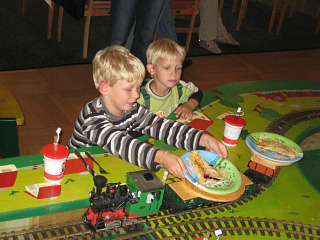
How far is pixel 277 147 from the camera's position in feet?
7.75

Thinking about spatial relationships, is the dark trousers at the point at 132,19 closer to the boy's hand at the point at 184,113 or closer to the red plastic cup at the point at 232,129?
the boy's hand at the point at 184,113

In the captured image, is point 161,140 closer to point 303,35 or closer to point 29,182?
point 29,182

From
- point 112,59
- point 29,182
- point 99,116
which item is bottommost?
point 29,182

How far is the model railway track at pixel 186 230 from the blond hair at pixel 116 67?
803 mm

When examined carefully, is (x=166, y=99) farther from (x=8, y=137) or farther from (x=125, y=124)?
(x=8, y=137)

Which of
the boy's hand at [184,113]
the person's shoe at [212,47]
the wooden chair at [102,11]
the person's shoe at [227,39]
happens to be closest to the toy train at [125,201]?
the boy's hand at [184,113]

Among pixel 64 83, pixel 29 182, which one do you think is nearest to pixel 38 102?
pixel 64 83

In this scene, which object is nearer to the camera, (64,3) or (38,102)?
(38,102)

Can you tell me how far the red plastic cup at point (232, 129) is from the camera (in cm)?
246

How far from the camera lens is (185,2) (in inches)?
252

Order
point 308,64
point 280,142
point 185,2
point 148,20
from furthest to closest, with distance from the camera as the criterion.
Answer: point 308,64 → point 185,2 → point 148,20 → point 280,142

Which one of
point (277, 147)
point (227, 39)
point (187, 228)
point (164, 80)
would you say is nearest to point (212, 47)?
point (227, 39)

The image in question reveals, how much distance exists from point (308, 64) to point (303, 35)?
181cm

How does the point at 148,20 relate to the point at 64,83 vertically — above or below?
above
